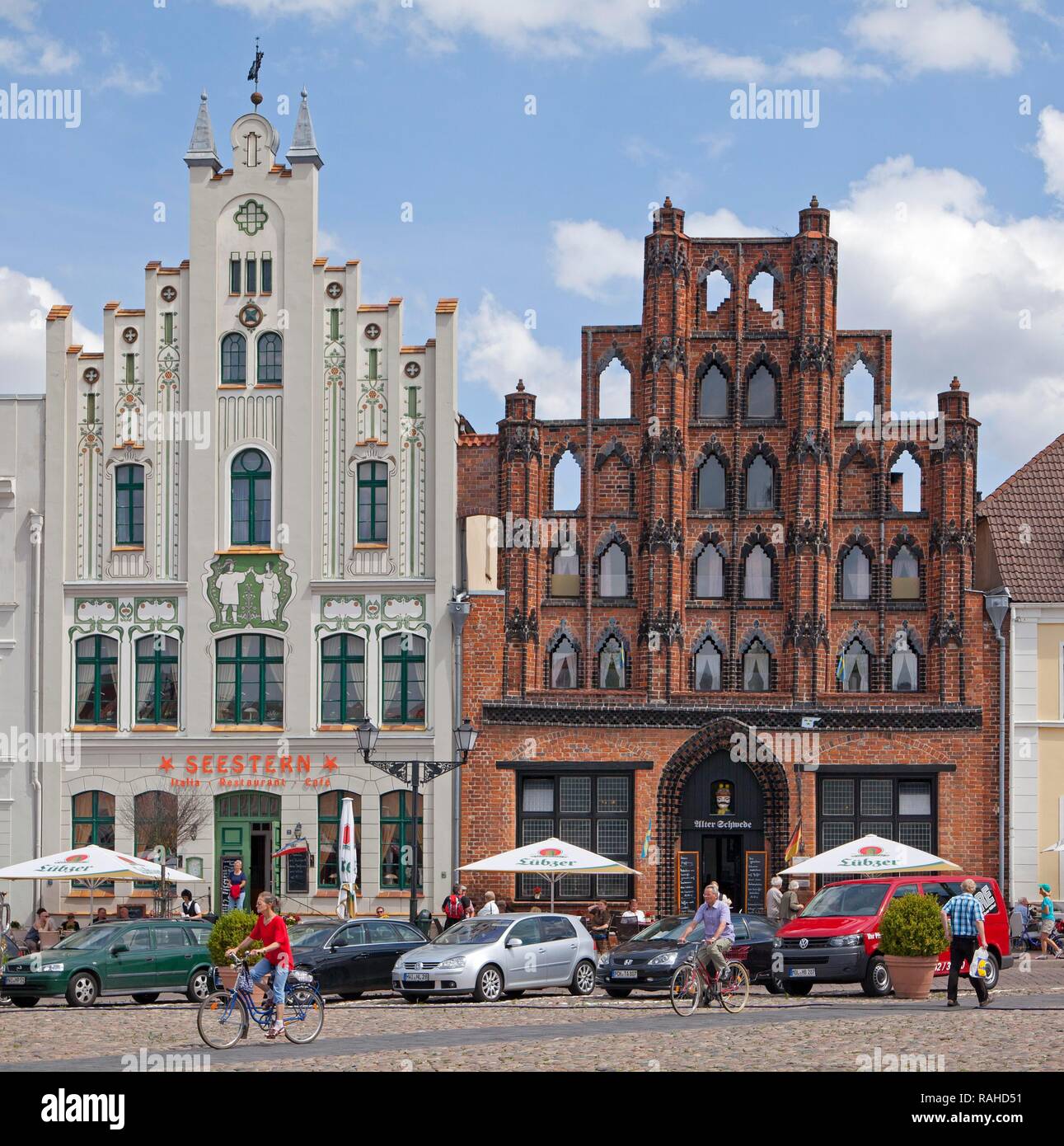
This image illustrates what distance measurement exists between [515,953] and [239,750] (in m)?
17.5

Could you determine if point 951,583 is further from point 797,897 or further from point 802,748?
point 797,897

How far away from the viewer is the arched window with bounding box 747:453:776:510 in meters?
46.7

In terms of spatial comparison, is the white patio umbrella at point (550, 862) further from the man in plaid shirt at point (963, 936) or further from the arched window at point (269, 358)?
the man in plaid shirt at point (963, 936)

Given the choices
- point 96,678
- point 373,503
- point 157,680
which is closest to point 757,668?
point 373,503

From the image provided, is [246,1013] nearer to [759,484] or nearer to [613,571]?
[613,571]

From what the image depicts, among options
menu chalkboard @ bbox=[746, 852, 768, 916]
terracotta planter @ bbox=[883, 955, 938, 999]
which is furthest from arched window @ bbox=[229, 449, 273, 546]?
terracotta planter @ bbox=[883, 955, 938, 999]

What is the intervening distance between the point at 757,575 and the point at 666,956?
57.5 feet

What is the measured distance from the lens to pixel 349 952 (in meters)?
30.8

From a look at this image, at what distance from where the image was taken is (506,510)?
46.1 m

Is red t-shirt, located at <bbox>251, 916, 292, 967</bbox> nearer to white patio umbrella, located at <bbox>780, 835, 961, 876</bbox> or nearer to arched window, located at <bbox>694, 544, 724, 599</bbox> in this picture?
white patio umbrella, located at <bbox>780, 835, 961, 876</bbox>

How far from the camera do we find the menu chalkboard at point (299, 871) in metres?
45.6

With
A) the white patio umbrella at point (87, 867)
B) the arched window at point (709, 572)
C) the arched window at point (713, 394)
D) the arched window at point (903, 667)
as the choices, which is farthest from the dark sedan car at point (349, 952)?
the arched window at point (713, 394)

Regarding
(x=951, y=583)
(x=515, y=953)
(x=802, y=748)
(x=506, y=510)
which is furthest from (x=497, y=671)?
(x=515, y=953)

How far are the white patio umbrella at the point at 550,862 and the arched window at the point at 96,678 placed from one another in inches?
420
